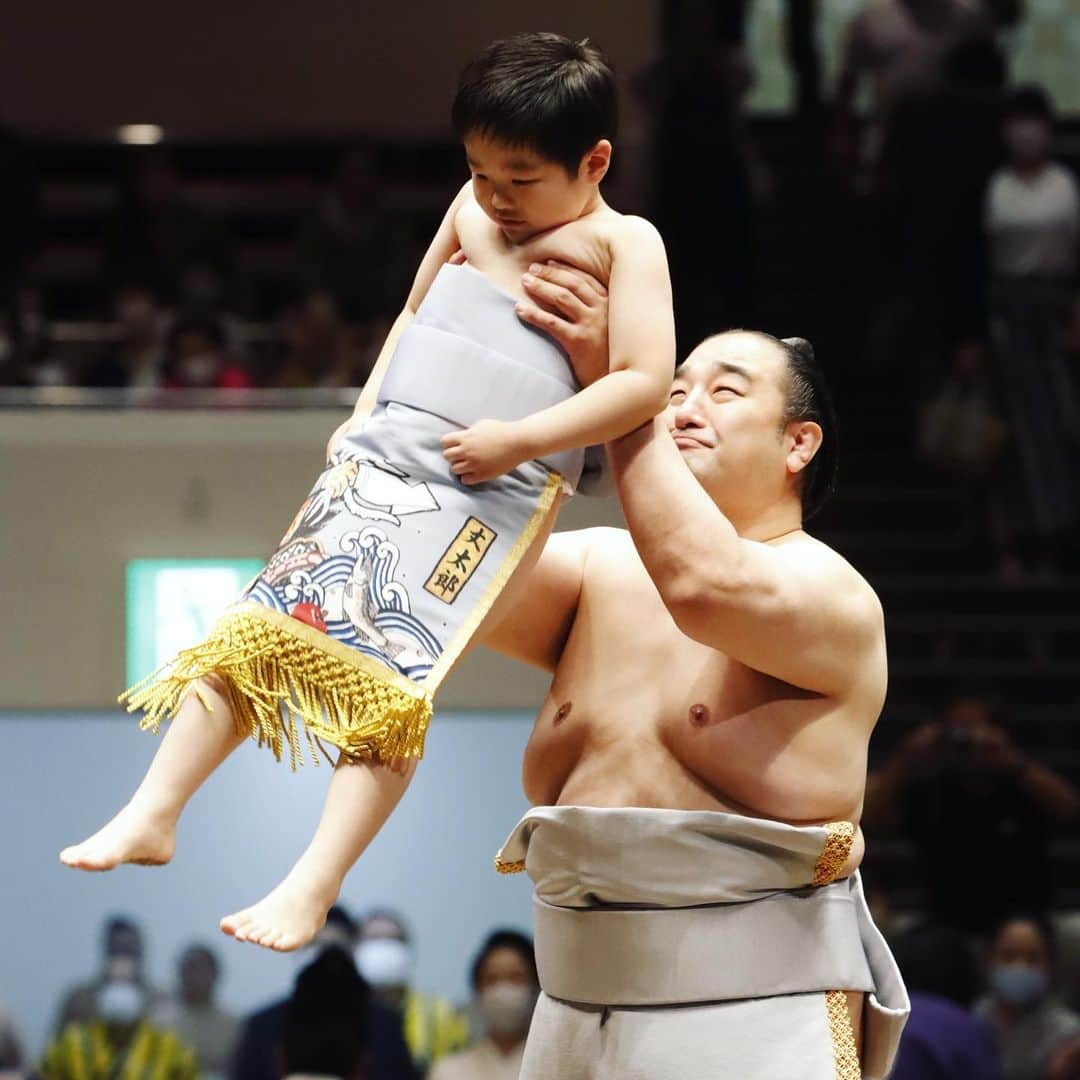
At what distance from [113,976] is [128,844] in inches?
100

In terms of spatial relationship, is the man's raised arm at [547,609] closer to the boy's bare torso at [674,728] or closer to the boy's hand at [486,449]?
the boy's bare torso at [674,728]

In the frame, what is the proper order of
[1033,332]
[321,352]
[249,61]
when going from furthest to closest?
[249,61]
[1033,332]
[321,352]

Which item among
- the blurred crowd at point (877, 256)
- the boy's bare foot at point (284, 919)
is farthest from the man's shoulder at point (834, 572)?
the blurred crowd at point (877, 256)

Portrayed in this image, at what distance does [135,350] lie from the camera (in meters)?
6.06

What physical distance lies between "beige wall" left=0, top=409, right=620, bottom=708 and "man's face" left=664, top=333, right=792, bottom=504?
2.18 meters

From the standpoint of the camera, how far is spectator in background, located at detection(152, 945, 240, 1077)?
14.4 feet

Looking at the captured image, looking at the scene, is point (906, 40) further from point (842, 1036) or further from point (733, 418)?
point (842, 1036)

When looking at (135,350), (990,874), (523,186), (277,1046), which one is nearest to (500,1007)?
(277,1046)

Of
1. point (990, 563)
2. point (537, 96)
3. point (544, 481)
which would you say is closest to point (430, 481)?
point (544, 481)

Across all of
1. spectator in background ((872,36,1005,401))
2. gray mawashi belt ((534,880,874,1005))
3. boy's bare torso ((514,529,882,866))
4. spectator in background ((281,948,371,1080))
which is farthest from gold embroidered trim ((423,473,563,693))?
spectator in background ((872,36,1005,401))

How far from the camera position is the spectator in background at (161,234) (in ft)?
21.5

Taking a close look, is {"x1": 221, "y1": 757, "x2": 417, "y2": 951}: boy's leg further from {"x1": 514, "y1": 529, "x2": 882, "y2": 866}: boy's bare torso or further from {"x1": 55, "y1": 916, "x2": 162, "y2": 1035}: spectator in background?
{"x1": 55, "y1": 916, "x2": 162, "y2": 1035}: spectator in background

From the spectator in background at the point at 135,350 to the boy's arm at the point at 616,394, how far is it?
3820 mm

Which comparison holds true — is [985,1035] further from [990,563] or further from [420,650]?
[990,563]
